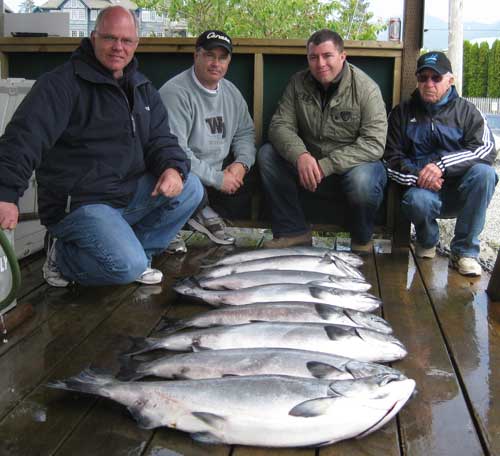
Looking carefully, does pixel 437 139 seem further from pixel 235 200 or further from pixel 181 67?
pixel 181 67

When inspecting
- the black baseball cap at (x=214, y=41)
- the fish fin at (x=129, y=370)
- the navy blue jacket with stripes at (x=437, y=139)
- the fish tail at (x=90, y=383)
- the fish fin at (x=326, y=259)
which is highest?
the black baseball cap at (x=214, y=41)

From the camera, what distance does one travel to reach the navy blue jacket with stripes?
422cm

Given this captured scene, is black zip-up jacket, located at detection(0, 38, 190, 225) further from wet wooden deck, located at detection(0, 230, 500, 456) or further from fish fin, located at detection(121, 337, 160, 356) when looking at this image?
fish fin, located at detection(121, 337, 160, 356)

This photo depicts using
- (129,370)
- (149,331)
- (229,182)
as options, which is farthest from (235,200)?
(129,370)

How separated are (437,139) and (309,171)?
36.6 inches

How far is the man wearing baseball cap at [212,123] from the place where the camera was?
441 cm

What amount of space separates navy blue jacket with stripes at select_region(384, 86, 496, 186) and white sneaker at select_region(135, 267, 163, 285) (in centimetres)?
183

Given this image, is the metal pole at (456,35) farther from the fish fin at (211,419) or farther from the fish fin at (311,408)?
the fish fin at (211,419)

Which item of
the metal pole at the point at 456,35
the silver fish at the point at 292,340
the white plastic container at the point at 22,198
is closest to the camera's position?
the silver fish at the point at 292,340

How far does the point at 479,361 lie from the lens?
2.76 m

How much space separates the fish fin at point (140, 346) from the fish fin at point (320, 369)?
749mm

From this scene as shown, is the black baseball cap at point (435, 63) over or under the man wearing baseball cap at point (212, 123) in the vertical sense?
over

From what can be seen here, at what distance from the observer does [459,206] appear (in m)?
4.39

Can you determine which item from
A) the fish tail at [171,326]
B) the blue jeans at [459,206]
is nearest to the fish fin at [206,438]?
the fish tail at [171,326]
